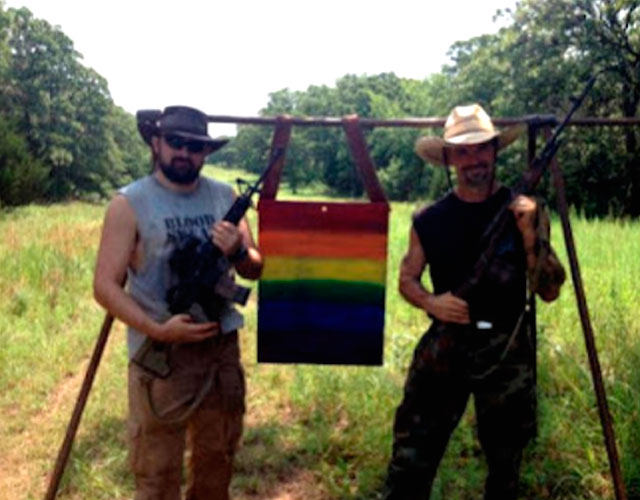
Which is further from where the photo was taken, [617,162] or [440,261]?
[617,162]

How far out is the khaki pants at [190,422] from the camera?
117 inches

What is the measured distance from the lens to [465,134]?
300cm

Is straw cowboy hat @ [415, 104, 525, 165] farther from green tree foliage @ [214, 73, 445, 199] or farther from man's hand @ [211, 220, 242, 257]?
green tree foliage @ [214, 73, 445, 199]

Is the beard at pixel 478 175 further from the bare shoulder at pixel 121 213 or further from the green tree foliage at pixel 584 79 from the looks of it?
the green tree foliage at pixel 584 79

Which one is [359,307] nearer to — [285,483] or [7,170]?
[285,483]

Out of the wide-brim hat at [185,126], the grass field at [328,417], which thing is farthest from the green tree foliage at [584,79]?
the wide-brim hat at [185,126]

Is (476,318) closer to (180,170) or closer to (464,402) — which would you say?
(464,402)

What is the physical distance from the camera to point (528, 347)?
122 inches

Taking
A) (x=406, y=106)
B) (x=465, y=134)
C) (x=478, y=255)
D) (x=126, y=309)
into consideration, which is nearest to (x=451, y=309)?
(x=478, y=255)

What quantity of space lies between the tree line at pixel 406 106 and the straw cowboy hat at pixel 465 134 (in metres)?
0.65

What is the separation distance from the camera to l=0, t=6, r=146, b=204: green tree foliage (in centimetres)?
4084

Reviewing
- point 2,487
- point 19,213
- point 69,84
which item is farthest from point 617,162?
point 69,84

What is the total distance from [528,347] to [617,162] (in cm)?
2361

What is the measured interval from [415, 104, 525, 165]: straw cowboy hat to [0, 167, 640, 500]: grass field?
6.67ft
